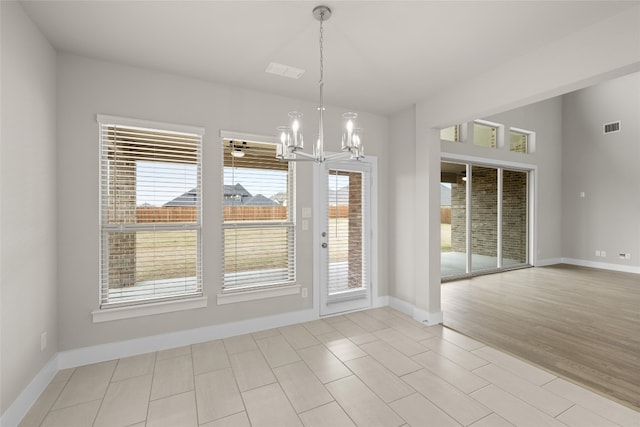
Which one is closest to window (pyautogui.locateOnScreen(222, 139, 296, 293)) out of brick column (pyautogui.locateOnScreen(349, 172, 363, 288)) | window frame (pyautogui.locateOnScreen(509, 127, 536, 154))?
brick column (pyautogui.locateOnScreen(349, 172, 363, 288))

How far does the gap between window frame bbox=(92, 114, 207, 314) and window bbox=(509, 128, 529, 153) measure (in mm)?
6983

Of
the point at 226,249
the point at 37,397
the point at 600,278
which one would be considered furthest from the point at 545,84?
the point at 600,278

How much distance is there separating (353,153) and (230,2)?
1.34 meters

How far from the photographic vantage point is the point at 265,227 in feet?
11.6

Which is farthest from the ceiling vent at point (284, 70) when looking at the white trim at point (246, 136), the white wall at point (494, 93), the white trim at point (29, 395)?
the white trim at point (29, 395)

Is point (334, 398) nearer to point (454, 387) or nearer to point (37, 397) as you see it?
point (454, 387)

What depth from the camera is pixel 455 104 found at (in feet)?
10.9

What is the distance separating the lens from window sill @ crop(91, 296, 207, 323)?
2.77 metres

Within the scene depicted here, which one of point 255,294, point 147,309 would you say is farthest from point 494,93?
point 147,309

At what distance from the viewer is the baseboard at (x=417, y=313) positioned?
3678 mm

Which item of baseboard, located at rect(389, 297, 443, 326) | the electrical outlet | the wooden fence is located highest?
the wooden fence

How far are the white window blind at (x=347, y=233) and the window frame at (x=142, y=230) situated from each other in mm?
1634

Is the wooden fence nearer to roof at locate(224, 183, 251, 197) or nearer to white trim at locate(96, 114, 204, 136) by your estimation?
roof at locate(224, 183, 251, 197)

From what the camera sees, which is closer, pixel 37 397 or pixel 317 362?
pixel 37 397
